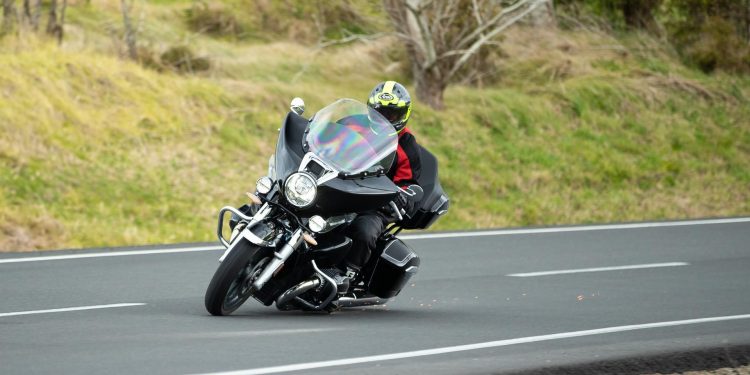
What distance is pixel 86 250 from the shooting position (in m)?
13.6

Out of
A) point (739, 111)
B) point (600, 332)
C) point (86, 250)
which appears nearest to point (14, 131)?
point (86, 250)

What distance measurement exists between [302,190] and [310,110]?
463 inches

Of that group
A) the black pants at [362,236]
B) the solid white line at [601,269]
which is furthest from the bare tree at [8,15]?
the black pants at [362,236]

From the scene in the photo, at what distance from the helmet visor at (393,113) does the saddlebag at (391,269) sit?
2.92ft

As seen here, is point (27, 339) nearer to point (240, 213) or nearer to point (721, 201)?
point (240, 213)

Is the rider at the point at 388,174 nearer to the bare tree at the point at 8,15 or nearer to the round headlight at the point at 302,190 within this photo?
the round headlight at the point at 302,190

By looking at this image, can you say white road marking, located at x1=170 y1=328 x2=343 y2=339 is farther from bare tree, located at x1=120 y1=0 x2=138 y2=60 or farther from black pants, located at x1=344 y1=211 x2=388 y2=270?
bare tree, located at x1=120 y1=0 x2=138 y2=60

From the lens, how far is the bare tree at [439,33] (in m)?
21.7

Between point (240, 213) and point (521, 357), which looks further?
point (240, 213)

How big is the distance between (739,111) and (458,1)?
656 cm

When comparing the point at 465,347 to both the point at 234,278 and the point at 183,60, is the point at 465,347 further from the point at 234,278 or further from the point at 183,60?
the point at 183,60

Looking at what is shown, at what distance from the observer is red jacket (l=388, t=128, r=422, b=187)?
9.34m

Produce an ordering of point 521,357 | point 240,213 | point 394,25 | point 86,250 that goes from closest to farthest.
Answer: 1. point 521,357
2. point 240,213
3. point 86,250
4. point 394,25

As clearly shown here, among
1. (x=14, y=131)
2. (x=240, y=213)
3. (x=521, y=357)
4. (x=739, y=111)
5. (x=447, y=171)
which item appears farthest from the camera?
(x=739, y=111)
